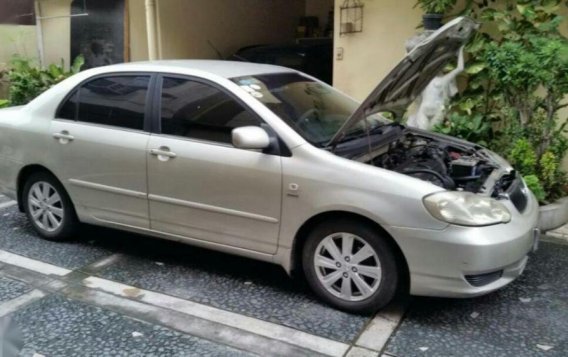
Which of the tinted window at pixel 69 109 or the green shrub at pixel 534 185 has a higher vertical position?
the tinted window at pixel 69 109

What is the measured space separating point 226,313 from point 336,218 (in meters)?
0.94

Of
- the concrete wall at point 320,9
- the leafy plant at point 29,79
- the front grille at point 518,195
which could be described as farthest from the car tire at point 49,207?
the concrete wall at point 320,9

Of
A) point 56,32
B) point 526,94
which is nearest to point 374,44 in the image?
point 526,94

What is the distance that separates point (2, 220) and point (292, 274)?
3.34m

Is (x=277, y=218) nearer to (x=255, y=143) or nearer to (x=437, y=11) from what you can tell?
(x=255, y=143)

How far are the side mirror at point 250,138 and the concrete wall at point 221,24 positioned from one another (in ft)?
21.3

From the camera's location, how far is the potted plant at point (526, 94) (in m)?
4.97

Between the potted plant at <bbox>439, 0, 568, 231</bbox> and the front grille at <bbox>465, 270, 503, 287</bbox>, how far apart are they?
1948mm

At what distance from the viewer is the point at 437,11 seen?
624 centimetres

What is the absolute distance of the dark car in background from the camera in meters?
8.99

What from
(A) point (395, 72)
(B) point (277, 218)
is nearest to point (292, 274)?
(B) point (277, 218)

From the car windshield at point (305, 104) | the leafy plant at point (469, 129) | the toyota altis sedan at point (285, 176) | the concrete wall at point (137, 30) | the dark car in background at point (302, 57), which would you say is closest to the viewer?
the toyota altis sedan at point (285, 176)

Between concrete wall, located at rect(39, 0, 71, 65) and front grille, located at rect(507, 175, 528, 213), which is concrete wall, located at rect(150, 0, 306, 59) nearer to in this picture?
concrete wall, located at rect(39, 0, 71, 65)

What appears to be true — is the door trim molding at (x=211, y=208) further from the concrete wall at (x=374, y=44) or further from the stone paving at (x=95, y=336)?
the concrete wall at (x=374, y=44)
